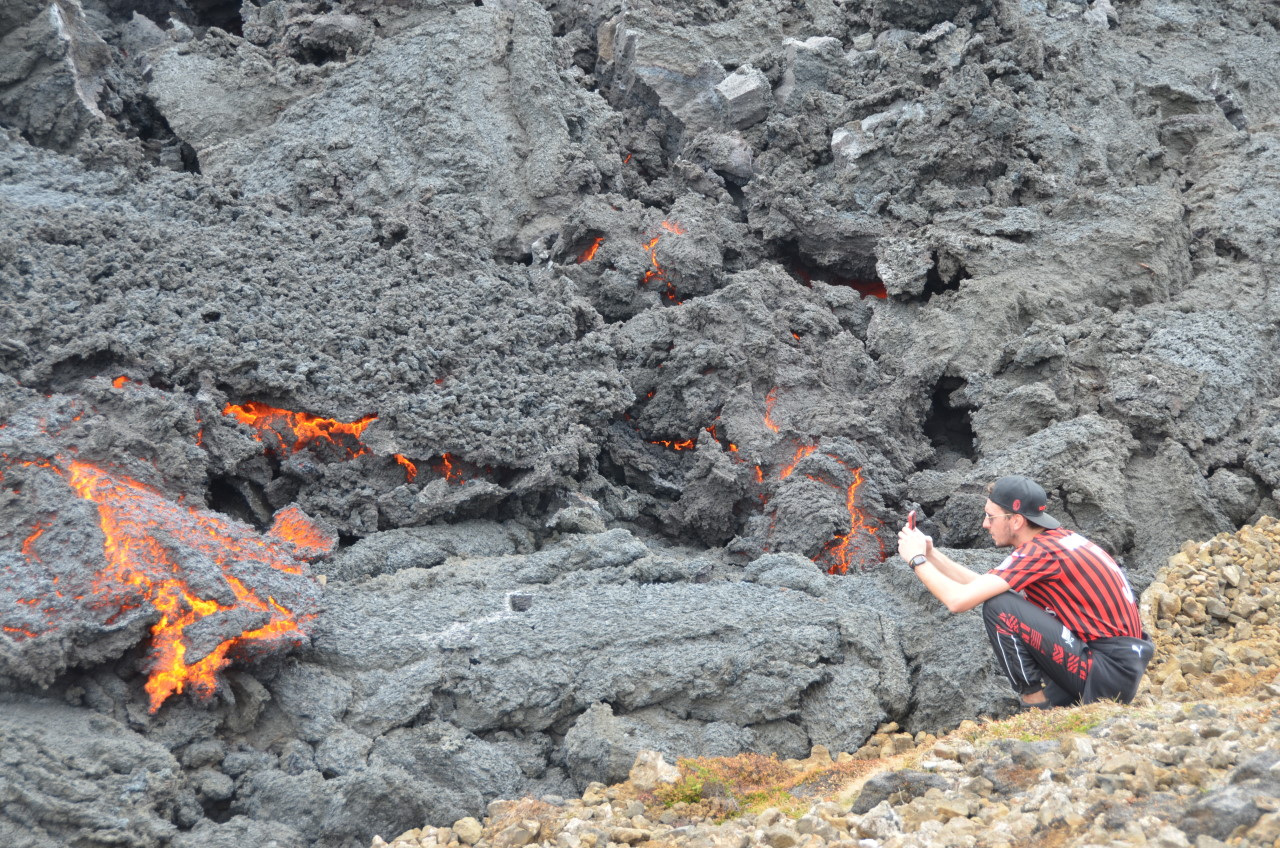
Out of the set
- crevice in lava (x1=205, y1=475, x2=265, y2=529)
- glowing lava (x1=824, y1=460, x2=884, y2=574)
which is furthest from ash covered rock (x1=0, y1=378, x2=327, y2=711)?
glowing lava (x1=824, y1=460, x2=884, y2=574)

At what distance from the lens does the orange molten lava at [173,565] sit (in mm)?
5117

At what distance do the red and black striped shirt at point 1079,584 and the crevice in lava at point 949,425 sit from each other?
10.9 ft

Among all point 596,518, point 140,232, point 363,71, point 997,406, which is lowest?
point 596,518

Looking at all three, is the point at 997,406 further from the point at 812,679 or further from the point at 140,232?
the point at 140,232

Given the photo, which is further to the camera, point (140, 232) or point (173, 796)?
point (140, 232)

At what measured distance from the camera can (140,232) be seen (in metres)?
8.05

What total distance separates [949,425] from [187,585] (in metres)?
5.79

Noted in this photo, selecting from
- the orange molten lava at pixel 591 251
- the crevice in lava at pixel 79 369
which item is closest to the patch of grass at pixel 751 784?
the crevice in lava at pixel 79 369

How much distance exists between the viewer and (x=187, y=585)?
5.30 m

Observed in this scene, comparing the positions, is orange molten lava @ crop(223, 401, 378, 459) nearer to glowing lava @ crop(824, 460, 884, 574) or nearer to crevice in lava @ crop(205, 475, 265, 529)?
crevice in lava @ crop(205, 475, 265, 529)

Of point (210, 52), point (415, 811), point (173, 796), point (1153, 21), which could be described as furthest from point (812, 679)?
point (1153, 21)

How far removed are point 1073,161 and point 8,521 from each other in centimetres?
858

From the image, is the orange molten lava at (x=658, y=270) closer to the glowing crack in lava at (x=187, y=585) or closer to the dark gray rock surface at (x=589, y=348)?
the dark gray rock surface at (x=589, y=348)

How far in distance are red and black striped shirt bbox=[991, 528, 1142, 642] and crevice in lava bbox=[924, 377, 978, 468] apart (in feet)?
10.9
